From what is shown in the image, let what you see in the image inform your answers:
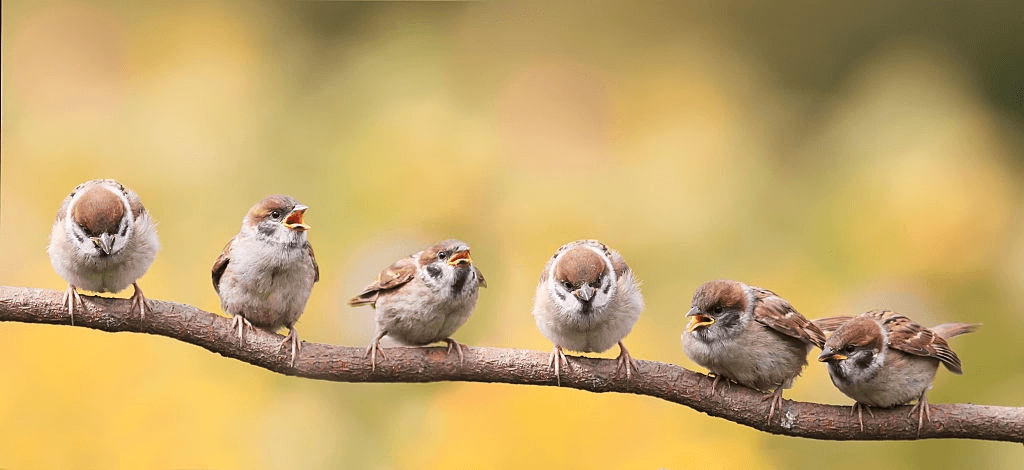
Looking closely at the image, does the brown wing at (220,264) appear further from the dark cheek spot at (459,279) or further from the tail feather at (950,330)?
the tail feather at (950,330)

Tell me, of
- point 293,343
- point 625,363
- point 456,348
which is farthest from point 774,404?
point 293,343

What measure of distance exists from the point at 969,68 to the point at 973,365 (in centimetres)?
141

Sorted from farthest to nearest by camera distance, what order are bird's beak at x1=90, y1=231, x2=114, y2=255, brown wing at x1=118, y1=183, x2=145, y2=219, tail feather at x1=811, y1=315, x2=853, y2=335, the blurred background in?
1. the blurred background
2. tail feather at x1=811, y1=315, x2=853, y2=335
3. brown wing at x1=118, y1=183, x2=145, y2=219
4. bird's beak at x1=90, y1=231, x2=114, y2=255

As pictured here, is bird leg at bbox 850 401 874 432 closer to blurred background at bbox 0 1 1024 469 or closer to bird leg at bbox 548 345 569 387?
bird leg at bbox 548 345 569 387

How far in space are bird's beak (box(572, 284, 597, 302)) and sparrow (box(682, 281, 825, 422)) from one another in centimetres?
26

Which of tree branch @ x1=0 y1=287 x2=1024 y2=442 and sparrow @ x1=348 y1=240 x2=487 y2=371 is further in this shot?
sparrow @ x1=348 y1=240 x2=487 y2=371

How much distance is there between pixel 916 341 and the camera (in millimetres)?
2316

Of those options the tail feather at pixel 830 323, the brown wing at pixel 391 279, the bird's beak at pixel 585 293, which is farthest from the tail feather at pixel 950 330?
the brown wing at pixel 391 279

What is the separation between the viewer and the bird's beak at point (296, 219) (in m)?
2.29

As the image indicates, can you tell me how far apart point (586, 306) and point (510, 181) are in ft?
7.17

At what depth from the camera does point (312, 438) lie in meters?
3.94

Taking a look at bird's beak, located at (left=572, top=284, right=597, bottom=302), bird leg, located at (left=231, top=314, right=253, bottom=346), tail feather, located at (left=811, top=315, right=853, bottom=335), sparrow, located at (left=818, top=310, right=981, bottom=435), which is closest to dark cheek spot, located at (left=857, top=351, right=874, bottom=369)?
sparrow, located at (left=818, top=310, right=981, bottom=435)

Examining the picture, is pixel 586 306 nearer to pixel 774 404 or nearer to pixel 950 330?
pixel 774 404

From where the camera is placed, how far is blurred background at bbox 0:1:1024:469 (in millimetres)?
3896
